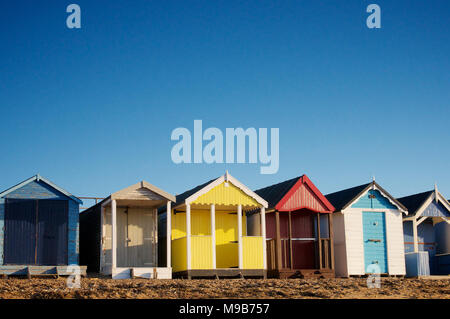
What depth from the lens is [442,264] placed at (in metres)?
30.7

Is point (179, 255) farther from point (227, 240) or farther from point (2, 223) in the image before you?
point (2, 223)

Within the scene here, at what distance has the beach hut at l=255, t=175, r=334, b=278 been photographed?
25.5m

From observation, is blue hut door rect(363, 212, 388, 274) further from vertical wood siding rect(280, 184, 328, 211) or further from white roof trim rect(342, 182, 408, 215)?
vertical wood siding rect(280, 184, 328, 211)

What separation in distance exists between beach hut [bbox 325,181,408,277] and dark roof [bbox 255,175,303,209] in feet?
8.09

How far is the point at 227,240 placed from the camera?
1059 inches

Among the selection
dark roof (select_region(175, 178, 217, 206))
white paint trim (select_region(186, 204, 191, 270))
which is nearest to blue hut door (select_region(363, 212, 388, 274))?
dark roof (select_region(175, 178, 217, 206))

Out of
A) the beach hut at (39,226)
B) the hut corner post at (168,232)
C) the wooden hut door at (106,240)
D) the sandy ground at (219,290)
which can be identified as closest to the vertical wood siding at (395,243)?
the sandy ground at (219,290)

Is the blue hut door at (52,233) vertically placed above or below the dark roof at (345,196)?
below

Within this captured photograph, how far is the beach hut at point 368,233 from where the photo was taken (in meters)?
27.2

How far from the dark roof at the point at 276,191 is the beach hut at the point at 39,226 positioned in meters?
7.60

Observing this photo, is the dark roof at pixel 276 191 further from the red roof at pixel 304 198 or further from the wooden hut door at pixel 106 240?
the wooden hut door at pixel 106 240

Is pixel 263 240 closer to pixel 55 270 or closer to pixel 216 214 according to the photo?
pixel 216 214

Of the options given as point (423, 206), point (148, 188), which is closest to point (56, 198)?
point (148, 188)

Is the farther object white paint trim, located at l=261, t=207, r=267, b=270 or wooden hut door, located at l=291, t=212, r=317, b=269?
wooden hut door, located at l=291, t=212, r=317, b=269
